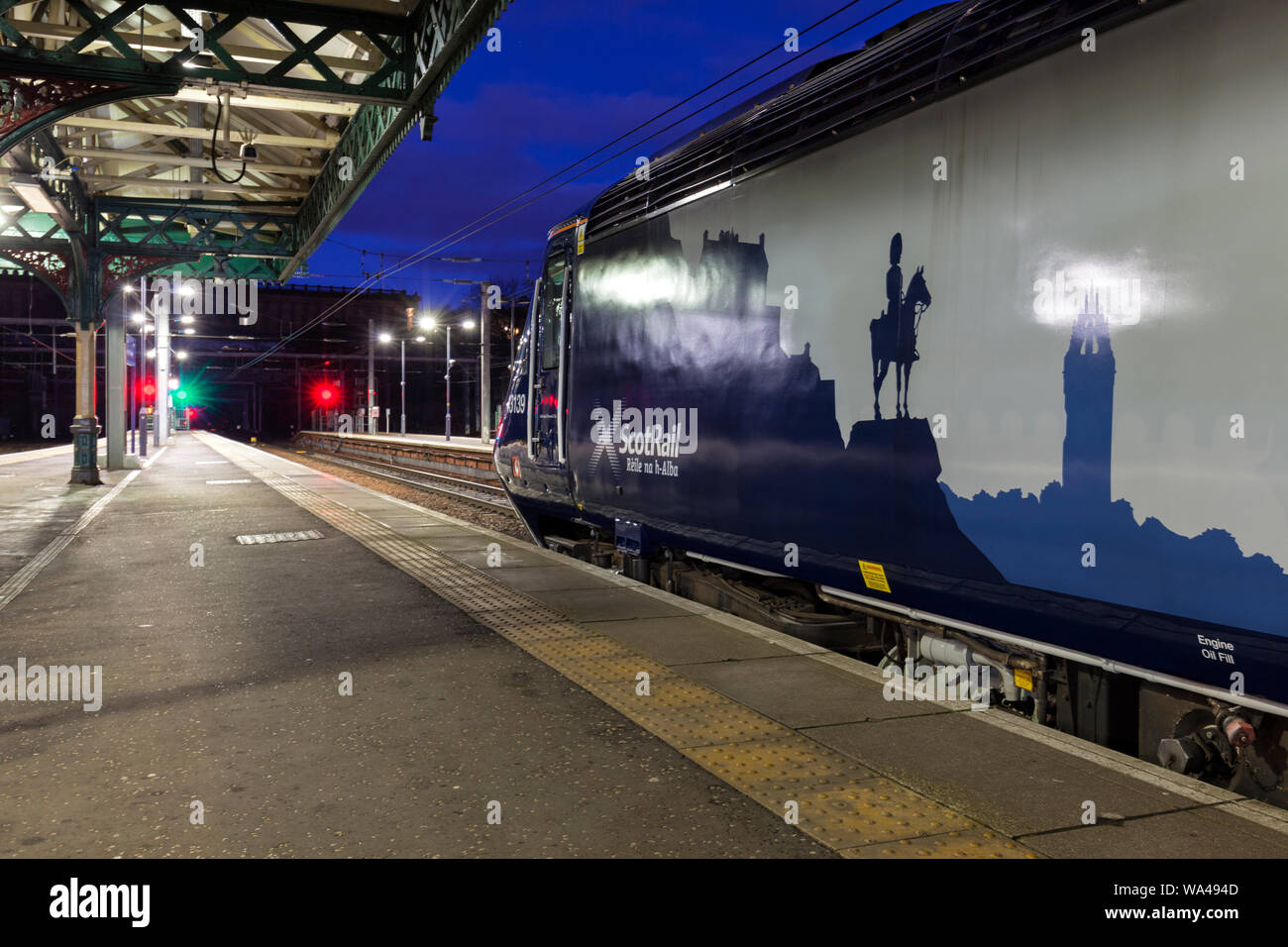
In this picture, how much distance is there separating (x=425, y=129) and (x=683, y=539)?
7.68 meters

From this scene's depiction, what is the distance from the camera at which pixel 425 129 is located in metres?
12.5

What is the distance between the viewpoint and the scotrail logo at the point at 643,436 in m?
7.14

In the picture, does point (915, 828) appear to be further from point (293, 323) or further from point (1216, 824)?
point (293, 323)

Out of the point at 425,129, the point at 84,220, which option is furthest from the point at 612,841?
the point at 84,220

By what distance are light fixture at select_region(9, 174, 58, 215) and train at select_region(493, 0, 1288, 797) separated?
44.3 feet

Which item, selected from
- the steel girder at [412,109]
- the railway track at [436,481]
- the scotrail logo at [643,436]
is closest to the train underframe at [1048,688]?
the scotrail logo at [643,436]

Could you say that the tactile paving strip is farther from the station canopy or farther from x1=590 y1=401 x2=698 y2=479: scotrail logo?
the station canopy

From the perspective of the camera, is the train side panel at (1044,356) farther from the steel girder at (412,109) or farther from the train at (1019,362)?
the steel girder at (412,109)

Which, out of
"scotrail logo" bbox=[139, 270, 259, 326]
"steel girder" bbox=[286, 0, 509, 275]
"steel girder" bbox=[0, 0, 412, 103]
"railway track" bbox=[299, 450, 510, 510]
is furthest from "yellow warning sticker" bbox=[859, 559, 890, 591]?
"scotrail logo" bbox=[139, 270, 259, 326]

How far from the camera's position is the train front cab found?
9.37 meters

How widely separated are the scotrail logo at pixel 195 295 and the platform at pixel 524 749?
19309 millimetres

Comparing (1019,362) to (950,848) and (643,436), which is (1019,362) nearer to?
(950,848)

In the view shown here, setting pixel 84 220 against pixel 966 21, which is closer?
pixel 966 21
